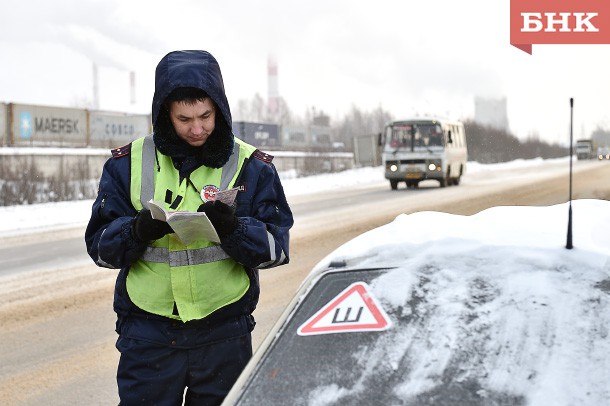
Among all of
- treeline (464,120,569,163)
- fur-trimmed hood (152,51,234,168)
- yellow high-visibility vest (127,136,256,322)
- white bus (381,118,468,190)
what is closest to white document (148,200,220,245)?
yellow high-visibility vest (127,136,256,322)

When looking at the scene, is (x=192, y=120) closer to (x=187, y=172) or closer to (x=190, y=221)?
(x=187, y=172)

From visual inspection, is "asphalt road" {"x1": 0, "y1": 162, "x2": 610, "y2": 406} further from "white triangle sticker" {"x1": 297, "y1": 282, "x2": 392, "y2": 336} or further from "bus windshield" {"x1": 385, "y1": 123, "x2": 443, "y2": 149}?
"bus windshield" {"x1": 385, "y1": 123, "x2": 443, "y2": 149}

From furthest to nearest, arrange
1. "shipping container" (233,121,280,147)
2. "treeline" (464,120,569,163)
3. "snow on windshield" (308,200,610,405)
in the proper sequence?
"treeline" (464,120,569,163) < "shipping container" (233,121,280,147) < "snow on windshield" (308,200,610,405)

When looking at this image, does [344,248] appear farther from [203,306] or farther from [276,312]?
[276,312]

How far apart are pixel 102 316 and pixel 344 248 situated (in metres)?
5.11

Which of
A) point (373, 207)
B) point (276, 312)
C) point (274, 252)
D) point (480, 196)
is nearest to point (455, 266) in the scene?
point (274, 252)

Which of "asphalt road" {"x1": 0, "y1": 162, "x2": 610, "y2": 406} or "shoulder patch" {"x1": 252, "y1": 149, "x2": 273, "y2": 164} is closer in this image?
"shoulder patch" {"x1": 252, "y1": 149, "x2": 273, "y2": 164}

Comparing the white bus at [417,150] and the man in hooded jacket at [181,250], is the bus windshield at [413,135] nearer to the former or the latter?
the white bus at [417,150]

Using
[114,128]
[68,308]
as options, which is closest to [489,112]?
[114,128]

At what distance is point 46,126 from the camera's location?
129 feet

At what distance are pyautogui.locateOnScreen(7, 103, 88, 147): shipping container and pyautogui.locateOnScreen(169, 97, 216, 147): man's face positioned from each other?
3634 cm

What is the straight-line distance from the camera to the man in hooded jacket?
7.70 ft

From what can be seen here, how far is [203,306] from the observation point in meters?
2.37

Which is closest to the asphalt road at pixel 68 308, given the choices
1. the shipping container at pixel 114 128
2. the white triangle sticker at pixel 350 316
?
the white triangle sticker at pixel 350 316
